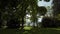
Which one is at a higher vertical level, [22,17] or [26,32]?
[22,17]

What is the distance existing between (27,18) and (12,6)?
1.04m

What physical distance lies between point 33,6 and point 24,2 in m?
0.50

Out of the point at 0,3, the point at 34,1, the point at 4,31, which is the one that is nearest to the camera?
the point at 0,3

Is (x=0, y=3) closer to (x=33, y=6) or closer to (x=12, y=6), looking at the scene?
(x=12, y=6)

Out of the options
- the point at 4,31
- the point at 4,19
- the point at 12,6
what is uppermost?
the point at 12,6

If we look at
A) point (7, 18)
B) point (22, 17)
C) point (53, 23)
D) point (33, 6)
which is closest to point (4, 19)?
point (7, 18)

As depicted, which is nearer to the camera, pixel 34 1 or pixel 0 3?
pixel 0 3

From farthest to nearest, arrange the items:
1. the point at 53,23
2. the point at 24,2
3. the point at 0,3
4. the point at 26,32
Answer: the point at 53,23 → the point at 26,32 → the point at 24,2 → the point at 0,3

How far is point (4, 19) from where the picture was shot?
6379mm

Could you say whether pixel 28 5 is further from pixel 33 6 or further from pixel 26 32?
pixel 26 32

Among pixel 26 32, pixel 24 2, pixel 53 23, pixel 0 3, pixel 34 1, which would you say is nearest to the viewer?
pixel 0 3

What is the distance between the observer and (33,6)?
258 inches

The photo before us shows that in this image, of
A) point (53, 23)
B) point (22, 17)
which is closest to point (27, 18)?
point (22, 17)

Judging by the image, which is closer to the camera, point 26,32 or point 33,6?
point 33,6
